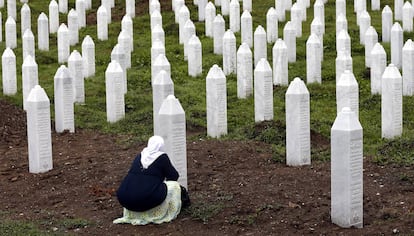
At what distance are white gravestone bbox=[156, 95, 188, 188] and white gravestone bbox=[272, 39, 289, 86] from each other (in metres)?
6.10

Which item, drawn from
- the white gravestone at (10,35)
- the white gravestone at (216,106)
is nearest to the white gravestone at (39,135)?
the white gravestone at (216,106)

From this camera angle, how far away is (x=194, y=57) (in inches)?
649

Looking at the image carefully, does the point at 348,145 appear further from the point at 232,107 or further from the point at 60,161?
the point at 232,107

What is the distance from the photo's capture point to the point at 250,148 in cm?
1143

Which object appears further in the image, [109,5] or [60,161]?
[109,5]

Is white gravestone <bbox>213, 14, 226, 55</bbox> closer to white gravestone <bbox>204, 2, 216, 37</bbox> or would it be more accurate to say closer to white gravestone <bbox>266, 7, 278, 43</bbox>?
white gravestone <bbox>266, 7, 278, 43</bbox>

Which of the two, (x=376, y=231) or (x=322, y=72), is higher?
(x=322, y=72)

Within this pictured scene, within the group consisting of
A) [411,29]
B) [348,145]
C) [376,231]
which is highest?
[411,29]

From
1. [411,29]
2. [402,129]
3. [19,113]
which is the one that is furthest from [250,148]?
[411,29]

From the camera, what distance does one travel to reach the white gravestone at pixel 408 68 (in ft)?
46.3

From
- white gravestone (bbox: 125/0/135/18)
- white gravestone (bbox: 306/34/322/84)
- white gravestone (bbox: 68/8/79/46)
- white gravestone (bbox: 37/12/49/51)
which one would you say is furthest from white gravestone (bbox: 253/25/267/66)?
white gravestone (bbox: 125/0/135/18)

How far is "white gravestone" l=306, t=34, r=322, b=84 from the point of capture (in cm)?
1542

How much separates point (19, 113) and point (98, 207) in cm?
557

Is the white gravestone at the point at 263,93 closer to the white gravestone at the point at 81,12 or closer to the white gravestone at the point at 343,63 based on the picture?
the white gravestone at the point at 343,63
